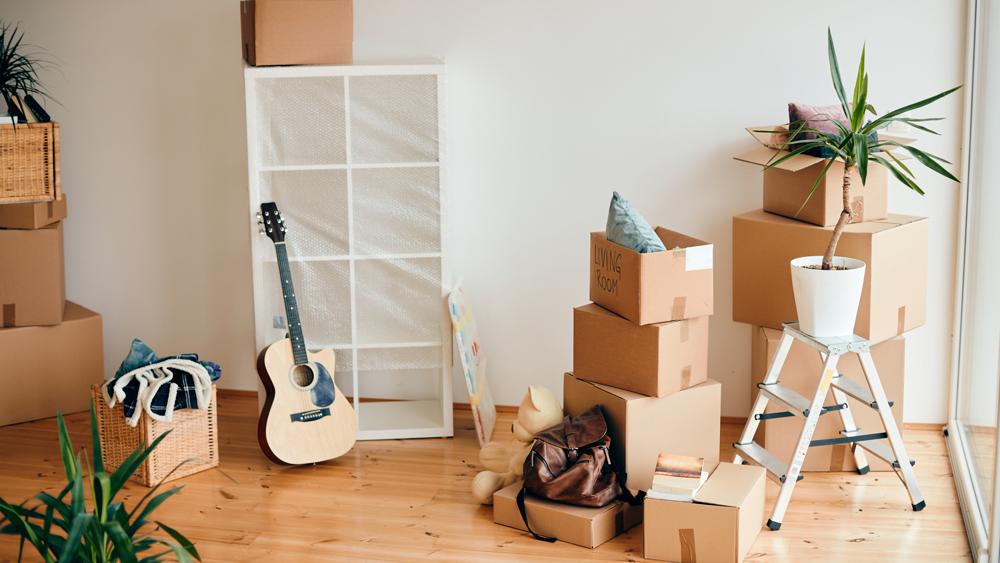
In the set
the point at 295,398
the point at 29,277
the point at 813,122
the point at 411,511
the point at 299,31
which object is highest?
the point at 299,31

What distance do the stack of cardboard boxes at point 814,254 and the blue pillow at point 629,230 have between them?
48cm

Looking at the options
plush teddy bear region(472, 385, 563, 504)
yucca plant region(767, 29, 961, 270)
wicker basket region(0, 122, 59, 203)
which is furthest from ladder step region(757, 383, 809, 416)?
wicker basket region(0, 122, 59, 203)

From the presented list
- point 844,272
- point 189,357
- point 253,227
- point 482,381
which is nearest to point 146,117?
point 253,227

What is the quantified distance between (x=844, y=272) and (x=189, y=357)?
88.4 inches

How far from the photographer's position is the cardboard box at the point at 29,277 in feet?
13.1

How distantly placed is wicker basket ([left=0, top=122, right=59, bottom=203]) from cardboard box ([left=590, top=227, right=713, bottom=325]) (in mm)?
2008

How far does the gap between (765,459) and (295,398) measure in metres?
1.61

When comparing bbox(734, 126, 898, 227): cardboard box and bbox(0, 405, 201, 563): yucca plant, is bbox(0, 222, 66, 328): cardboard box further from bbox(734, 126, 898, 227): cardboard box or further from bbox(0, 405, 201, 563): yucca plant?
bbox(734, 126, 898, 227): cardboard box

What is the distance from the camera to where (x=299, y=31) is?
3.68 meters

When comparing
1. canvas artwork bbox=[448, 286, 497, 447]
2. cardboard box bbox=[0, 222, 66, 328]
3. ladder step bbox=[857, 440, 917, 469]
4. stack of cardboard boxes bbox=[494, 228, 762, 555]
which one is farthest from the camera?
cardboard box bbox=[0, 222, 66, 328]

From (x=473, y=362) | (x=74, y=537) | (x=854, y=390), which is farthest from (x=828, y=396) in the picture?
(x=74, y=537)

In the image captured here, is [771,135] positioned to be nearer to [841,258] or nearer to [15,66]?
[841,258]

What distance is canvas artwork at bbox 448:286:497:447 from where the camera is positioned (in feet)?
12.5

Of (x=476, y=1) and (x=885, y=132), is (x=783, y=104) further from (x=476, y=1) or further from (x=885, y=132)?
(x=476, y=1)
